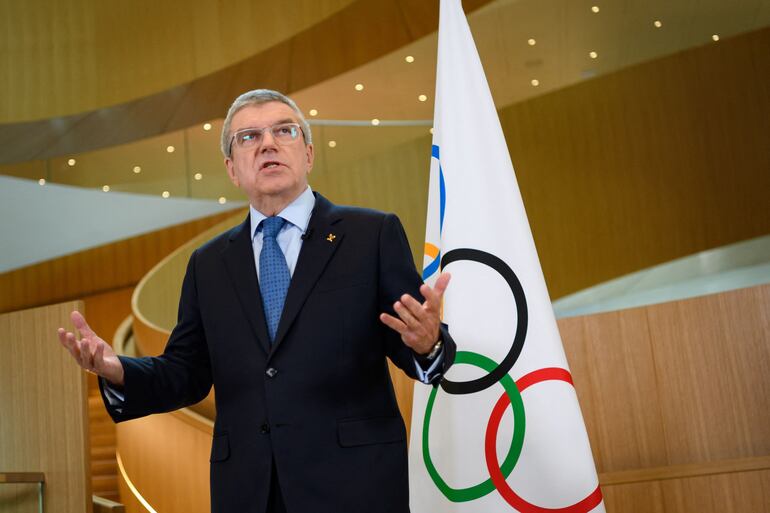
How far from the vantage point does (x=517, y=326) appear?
2.35 m

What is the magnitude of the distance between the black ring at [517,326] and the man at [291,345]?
630 millimetres

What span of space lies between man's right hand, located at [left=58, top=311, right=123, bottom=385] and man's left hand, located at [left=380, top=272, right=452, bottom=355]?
0.56 meters

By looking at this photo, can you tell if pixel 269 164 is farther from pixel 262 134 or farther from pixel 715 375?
pixel 715 375

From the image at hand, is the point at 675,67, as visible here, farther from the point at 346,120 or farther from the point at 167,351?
the point at 167,351

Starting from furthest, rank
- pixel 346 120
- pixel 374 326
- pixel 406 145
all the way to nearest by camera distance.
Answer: pixel 346 120
pixel 406 145
pixel 374 326

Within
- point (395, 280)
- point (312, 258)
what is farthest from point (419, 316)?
point (312, 258)

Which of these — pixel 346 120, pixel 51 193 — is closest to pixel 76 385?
pixel 346 120

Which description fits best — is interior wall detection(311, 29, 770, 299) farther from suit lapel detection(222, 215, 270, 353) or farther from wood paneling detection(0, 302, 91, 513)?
suit lapel detection(222, 215, 270, 353)

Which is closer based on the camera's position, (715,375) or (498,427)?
(498,427)

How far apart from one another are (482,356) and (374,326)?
0.70 metres

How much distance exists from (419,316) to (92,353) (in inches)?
25.4

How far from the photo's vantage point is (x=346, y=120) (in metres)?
7.58

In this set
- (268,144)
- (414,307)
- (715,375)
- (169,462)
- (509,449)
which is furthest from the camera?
(169,462)

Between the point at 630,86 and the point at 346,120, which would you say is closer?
the point at 630,86
